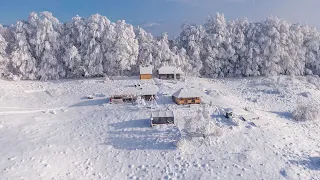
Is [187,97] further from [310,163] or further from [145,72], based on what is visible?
[145,72]

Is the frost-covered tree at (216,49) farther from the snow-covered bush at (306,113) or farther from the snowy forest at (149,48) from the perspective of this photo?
the snow-covered bush at (306,113)

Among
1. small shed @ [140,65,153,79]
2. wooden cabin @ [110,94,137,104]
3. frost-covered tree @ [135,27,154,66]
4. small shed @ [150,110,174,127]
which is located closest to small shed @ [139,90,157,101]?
wooden cabin @ [110,94,137,104]

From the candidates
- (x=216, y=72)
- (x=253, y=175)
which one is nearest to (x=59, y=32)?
(x=216, y=72)

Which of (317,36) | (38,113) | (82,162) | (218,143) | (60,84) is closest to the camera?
(82,162)

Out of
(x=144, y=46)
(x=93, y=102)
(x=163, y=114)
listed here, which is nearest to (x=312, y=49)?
(x=144, y=46)

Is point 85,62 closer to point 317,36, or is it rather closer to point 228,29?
point 228,29

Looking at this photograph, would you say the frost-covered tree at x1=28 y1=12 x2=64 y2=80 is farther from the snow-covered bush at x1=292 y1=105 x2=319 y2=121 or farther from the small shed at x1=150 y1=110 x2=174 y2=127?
the snow-covered bush at x1=292 y1=105 x2=319 y2=121
